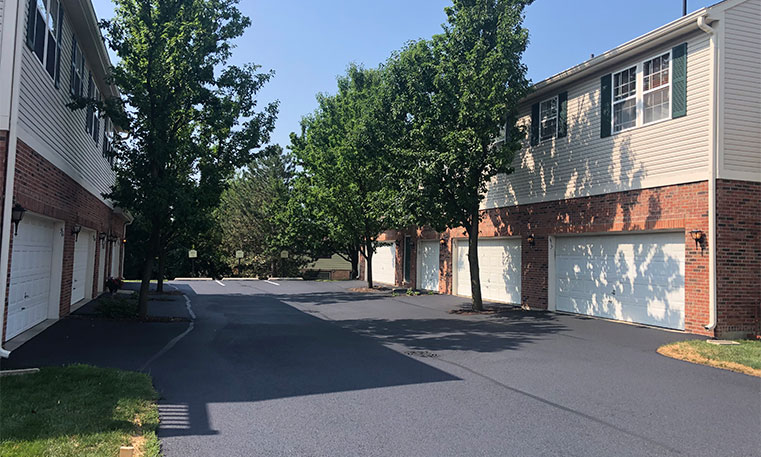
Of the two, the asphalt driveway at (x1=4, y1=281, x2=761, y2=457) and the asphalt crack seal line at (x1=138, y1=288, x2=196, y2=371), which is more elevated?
the asphalt driveway at (x1=4, y1=281, x2=761, y2=457)

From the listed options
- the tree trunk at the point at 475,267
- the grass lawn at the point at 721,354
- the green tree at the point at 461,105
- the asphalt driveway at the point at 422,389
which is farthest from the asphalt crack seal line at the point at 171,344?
the grass lawn at the point at 721,354

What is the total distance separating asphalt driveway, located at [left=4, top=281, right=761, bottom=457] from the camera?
4965mm

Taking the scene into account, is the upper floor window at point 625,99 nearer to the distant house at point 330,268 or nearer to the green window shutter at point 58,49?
the green window shutter at point 58,49

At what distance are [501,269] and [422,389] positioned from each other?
11.7 m

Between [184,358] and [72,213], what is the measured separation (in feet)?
19.5

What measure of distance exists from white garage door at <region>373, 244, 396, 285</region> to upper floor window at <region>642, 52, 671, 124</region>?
1724 centimetres

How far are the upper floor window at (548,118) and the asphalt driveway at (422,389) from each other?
5.97 m

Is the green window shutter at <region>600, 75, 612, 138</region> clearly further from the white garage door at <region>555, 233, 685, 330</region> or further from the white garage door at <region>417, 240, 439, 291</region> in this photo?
the white garage door at <region>417, 240, 439, 291</region>

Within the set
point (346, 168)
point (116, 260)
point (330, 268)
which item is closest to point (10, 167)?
point (346, 168)

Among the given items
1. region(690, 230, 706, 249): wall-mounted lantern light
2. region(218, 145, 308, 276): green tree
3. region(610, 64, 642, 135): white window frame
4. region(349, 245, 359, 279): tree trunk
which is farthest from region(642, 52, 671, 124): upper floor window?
region(218, 145, 308, 276): green tree

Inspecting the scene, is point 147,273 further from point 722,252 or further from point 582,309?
point 722,252

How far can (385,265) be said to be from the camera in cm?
2955

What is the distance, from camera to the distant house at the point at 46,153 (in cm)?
748

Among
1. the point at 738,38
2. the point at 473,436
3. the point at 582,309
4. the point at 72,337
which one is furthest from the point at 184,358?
the point at 738,38
